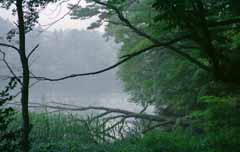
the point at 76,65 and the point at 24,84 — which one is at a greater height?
the point at 76,65

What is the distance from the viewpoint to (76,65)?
3009cm

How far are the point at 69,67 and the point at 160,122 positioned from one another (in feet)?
63.6

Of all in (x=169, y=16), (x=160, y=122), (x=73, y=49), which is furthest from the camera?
(x=73, y=49)

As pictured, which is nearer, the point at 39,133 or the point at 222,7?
the point at 222,7

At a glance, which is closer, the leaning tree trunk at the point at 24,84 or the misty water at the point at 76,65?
the leaning tree trunk at the point at 24,84

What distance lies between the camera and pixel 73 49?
3152cm

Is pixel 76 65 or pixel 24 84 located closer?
pixel 24 84

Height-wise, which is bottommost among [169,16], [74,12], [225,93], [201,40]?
[225,93]

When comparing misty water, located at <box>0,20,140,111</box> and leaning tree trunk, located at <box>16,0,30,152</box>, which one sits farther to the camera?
misty water, located at <box>0,20,140,111</box>

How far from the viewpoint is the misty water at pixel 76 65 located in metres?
26.9

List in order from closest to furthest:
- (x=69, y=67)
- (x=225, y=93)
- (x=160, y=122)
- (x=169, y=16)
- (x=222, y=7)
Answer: (x=169, y=16) < (x=222, y=7) < (x=225, y=93) < (x=160, y=122) < (x=69, y=67)

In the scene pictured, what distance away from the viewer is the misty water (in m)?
26.9

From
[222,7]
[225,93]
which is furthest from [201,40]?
[225,93]

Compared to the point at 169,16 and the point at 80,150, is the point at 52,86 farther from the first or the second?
the point at 169,16
